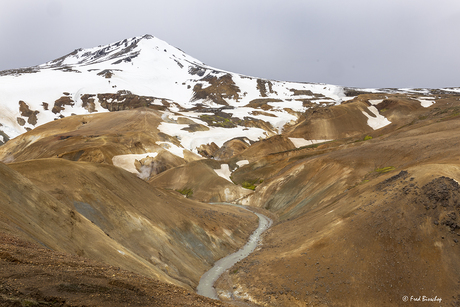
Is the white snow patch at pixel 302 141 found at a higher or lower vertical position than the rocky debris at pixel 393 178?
lower

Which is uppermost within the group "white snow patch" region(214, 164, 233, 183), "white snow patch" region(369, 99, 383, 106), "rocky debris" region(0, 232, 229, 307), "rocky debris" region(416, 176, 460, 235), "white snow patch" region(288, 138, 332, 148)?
"rocky debris" region(0, 232, 229, 307)

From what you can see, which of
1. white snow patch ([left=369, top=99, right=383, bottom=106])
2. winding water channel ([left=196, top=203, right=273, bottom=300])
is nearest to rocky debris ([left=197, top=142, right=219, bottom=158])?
winding water channel ([left=196, top=203, right=273, bottom=300])

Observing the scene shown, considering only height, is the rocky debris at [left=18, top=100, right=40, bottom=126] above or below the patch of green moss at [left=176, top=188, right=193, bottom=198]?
above

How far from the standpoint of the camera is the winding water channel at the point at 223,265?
2540 cm

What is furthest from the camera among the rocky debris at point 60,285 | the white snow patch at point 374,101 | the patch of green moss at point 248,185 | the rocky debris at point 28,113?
the rocky debris at point 28,113

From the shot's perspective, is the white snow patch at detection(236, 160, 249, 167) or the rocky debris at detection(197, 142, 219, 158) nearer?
the white snow patch at detection(236, 160, 249, 167)

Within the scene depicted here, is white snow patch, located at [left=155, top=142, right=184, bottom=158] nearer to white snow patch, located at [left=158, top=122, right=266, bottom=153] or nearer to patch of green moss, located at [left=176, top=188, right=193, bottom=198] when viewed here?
white snow patch, located at [left=158, top=122, right=266, bottom=153]

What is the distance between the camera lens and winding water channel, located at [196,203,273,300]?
25400 mm

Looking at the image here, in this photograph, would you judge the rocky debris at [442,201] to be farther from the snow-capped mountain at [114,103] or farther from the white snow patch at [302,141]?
the snow-capped mountain at [114,103]

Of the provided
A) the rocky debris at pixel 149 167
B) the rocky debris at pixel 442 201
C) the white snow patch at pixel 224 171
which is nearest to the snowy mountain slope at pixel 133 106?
the rocky debris at pixel 149 167

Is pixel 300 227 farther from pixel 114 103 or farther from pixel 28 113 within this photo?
pixel 114 103

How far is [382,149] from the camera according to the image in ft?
149

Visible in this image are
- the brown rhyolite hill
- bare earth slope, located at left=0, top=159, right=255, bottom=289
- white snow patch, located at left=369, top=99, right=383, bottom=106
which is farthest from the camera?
white snow patch, located at left=369, top=99, right=383, bottom=106

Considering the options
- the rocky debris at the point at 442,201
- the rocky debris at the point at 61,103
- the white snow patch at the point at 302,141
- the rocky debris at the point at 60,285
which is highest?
the rocky debris at the point at 60,285
